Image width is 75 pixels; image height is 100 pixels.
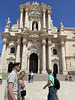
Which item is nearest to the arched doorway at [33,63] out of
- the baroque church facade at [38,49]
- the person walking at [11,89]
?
the baroque church facade at [38,49]

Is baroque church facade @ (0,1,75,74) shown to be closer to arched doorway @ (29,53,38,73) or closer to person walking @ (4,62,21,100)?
arched doorway @ (29,53,38,73)

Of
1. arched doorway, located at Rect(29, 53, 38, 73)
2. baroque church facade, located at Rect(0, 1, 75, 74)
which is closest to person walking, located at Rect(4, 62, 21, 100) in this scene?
baroque church facade, located at Rect(0, 1, 75, 74)

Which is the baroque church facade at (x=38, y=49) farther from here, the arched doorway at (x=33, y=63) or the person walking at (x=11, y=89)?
the person walking at (x=11, y=89)

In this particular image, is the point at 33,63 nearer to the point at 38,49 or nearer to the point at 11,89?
the point at 38,49

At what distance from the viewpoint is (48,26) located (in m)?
24.2

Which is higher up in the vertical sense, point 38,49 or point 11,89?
point 38,49

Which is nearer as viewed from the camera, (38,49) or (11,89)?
(11,89)

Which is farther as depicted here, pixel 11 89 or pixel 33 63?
pixel 33 63

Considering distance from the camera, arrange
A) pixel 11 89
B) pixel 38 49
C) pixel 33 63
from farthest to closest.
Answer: pixel 38 49 < pixel 33 63 < pixel 11 89

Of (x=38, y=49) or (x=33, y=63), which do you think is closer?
(x=33, y=63)

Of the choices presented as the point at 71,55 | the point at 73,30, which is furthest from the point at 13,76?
the point at 73,30

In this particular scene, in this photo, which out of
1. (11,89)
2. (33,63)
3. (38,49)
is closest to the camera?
(11,89)

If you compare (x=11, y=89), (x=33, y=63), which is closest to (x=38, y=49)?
(x=33, y=63)

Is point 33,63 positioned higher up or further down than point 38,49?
further down
